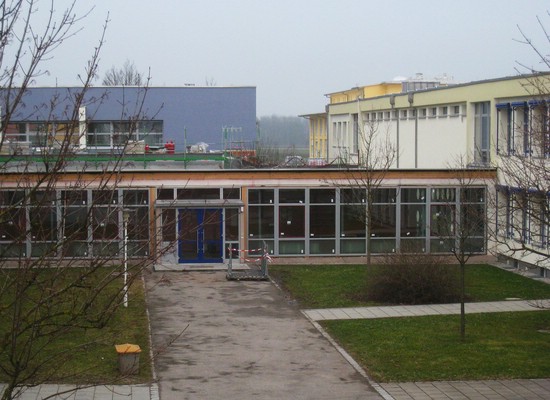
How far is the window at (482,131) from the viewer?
34.2 meters

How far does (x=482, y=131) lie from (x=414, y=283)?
11917 millimetres

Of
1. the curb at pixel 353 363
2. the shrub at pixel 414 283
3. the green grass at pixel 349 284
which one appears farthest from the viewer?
the green grass at pixel 349 284

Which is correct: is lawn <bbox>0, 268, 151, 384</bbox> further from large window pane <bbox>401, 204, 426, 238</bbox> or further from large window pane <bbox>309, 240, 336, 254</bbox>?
large window pane <bbox>401, 204, 426, 238</bbox>

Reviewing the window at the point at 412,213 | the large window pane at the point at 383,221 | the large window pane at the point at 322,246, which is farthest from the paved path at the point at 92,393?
the window at the point at 412,213

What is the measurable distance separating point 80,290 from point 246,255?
909 inches

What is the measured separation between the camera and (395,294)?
2473cm

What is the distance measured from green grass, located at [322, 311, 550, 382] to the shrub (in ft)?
7.02

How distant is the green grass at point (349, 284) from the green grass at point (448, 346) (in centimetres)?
262

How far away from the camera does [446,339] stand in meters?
19.8

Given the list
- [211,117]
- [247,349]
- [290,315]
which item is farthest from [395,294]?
[211,117]

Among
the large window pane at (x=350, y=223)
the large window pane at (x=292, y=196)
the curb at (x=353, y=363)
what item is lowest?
the curb at (x=353, y=363)

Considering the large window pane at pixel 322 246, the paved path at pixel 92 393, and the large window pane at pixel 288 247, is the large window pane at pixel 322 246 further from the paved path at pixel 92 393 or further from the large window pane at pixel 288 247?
the paved path at pixel 92 393

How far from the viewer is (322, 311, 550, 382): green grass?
16984 millimetres

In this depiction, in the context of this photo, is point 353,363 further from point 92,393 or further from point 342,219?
point 342,219
